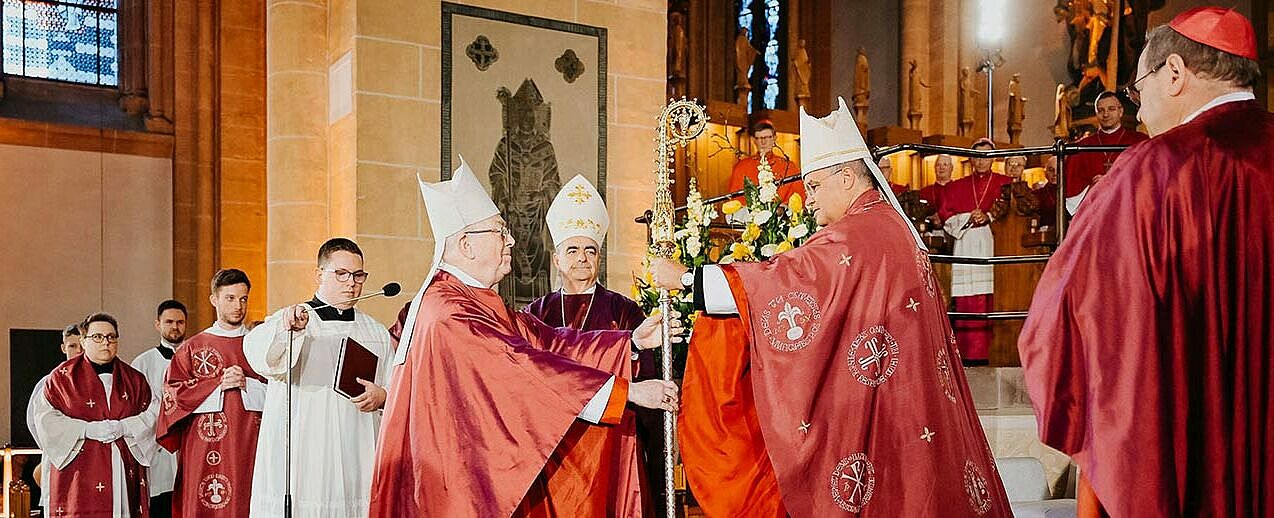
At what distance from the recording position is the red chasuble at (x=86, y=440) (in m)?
8.11

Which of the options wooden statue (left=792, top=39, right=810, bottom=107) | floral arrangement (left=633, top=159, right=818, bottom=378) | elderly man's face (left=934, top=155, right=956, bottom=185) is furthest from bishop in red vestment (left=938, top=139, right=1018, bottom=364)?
wooden statue (left=792, top=39, right=810, bottom=107)

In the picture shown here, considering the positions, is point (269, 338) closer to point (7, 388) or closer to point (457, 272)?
point (457, 272)

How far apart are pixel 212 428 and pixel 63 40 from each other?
7.45 meters

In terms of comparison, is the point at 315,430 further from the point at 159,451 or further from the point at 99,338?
the point at 159,451

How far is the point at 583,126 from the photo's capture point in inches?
362

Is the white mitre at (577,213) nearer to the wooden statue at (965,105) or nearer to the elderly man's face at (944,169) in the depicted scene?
the elderly man's face at (944,169)

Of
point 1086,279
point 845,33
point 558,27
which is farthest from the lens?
point 845,33

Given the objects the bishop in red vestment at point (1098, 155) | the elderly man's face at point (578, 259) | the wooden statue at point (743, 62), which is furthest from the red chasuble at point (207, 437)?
the wooden statue at point (743, 62)

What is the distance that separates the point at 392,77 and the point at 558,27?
3.98ft

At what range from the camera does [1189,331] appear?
2963 millimetres

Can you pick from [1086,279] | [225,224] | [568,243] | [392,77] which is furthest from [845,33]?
[1086,279]

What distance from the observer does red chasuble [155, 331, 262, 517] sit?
702 cm

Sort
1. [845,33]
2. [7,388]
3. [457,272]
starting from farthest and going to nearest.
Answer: [845,33] → [7,388] → [457,272]

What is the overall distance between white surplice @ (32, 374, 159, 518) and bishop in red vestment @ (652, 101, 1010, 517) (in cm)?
480
